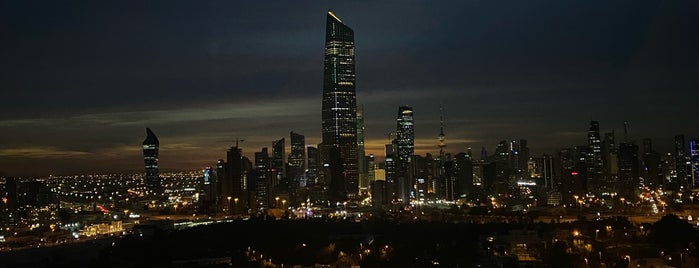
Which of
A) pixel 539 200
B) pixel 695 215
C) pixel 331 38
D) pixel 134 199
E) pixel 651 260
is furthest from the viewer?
pixel 134 199

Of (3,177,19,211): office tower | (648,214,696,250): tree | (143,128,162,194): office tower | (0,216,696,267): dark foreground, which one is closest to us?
(0,216,696,267): dark foreground

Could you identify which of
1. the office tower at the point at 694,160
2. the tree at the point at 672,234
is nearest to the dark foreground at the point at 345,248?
the tree at the point at 672,234

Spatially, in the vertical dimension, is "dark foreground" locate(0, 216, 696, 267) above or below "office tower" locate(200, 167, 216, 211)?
below

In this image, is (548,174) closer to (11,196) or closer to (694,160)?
(694,160)

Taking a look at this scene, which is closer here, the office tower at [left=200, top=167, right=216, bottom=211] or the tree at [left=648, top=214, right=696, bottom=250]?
the tree at [left=648, top=214, right=696, bottom=250]

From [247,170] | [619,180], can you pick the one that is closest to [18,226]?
[247,170]

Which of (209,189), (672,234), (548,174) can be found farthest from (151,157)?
(672,234)

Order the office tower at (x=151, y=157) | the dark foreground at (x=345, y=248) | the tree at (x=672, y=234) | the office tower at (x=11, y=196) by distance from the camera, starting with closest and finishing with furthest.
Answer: the dark foreground at (x=345, y=248) → the tree at (x=672, y=234) → the office tower at (x=11, y=196) → the office tower at (x=151, y=157)

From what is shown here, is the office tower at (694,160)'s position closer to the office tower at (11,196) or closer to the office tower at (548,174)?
the office tower at (548,174)

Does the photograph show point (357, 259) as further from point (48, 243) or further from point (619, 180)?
point (619, 180)

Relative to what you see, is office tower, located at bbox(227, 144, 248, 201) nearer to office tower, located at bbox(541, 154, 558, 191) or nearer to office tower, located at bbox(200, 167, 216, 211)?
office tower, located at bbox(200, 167, 216, 211)

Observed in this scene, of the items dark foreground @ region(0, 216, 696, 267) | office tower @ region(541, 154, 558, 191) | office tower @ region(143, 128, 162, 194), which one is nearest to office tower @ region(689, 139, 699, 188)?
office tower @ region(541, 154, 558, 191)
